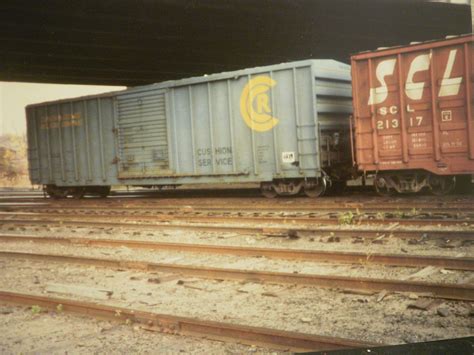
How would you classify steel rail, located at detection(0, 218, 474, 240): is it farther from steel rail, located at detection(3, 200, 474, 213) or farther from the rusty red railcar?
the rusty red railcar

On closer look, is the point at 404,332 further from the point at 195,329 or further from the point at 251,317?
the point at 195,329

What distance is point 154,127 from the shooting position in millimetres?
15656

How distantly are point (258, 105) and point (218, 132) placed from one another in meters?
1.52

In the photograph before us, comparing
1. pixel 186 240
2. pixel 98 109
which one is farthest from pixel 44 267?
pixel 98 109

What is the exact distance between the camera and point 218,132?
14.3 m

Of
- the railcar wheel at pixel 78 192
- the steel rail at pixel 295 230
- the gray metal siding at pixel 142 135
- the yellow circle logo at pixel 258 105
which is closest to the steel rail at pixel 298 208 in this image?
the gray metal siding at pixel 142 135

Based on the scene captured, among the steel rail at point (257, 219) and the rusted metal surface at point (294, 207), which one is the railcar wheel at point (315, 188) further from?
the steel rail at point (257, 219)

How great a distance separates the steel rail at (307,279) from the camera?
15.4 ft

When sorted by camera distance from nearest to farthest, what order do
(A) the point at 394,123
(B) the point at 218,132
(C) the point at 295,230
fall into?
(C) the point at 295,230 → (A) the point at 394,123 → (B) the point at 218,132

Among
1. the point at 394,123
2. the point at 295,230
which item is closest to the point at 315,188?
the point at 394,123

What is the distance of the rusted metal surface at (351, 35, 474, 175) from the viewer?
10680mm

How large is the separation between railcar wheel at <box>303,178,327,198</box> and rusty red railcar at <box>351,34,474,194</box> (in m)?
1.31

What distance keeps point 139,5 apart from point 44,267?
10.9m

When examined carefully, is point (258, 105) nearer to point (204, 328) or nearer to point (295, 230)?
point (295, 230)
